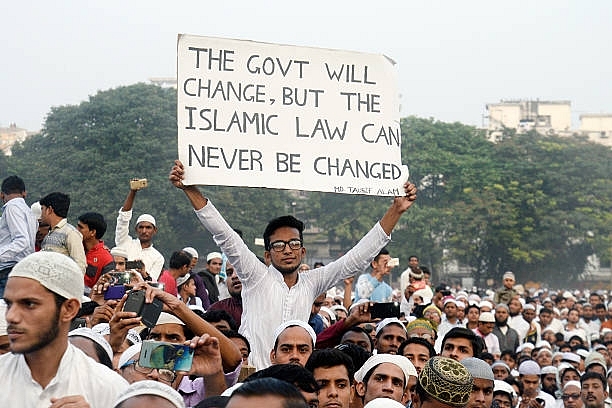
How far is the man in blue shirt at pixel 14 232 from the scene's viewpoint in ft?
25.9

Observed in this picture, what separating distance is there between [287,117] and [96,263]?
230cm

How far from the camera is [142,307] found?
5047mm

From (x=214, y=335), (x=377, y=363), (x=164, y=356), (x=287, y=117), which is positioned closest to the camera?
(x=164, y=356)

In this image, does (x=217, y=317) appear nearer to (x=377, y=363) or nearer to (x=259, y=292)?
(x=259, y=292)

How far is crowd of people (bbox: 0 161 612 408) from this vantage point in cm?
371

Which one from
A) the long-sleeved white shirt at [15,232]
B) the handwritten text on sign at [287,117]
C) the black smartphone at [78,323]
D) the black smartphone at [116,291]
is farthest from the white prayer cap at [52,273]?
the long-sleeved white shirt at [15,232]

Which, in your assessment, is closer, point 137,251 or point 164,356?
point 164,356

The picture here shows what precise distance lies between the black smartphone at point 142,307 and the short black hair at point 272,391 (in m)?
1.53

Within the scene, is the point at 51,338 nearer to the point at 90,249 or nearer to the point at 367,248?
the point at 367,248

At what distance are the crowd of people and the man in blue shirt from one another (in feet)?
0.03

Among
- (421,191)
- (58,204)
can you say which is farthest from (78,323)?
(421,191)

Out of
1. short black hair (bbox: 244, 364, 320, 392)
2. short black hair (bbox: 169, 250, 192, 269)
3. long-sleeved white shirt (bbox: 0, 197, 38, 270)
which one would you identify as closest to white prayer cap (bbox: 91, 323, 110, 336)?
short black hair (bbox: 244, 364, 320, 392)

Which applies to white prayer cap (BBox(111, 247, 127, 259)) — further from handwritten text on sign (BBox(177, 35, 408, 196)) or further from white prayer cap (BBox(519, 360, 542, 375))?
white prayer cap (BBox(519, 360, 542, 375))

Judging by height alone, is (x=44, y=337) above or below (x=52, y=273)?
below
